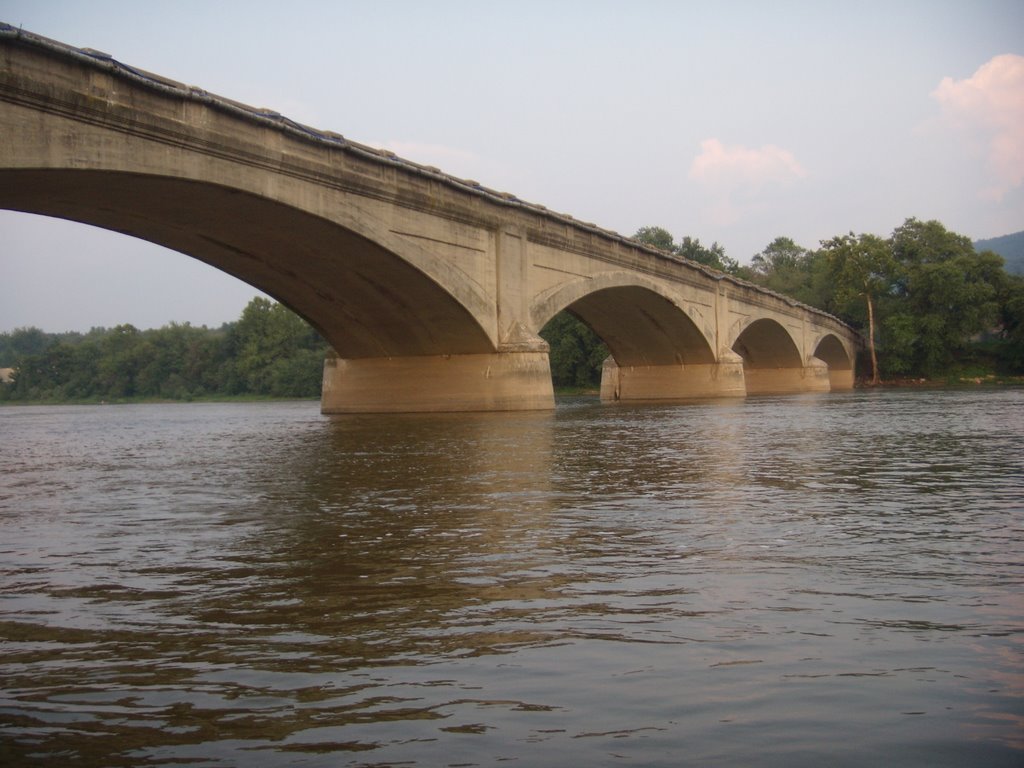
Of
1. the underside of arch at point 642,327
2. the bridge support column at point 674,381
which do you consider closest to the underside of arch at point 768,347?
the bridge support column at point 674,381

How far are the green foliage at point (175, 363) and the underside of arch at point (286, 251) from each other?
2616 inches

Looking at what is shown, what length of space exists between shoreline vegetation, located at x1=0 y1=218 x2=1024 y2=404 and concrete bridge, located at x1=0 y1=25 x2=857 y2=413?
29921mm

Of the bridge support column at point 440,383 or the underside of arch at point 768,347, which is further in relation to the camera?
the underside of arch at point 768,347

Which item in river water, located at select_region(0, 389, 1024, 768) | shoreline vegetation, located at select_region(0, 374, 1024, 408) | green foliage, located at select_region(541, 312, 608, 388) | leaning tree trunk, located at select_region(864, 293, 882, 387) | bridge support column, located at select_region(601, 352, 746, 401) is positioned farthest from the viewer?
leaning tree trunk, located at select_region(864, 293, 882, 387)

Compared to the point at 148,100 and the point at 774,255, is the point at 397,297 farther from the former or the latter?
the point at 774,255

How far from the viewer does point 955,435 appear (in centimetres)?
1842

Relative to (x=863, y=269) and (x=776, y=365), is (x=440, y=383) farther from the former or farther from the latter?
(x=863, y=269)

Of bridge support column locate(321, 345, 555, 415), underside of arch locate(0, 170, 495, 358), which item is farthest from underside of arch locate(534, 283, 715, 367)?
underside of arch locate(0, 170, 495, 358)

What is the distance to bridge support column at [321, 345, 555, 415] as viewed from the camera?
35.7 metres

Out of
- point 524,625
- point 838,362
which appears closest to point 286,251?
point 524,625

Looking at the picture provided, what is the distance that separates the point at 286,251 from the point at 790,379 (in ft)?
186

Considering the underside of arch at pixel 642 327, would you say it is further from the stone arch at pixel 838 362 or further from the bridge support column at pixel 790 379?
the stone arch at pixel 838 362

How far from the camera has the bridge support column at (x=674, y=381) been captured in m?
57.1

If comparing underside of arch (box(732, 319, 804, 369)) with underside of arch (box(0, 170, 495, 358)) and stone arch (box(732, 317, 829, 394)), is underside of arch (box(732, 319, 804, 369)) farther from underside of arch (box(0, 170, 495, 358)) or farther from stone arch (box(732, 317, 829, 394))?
underside of arch (box(0, 170, 495, 358))
